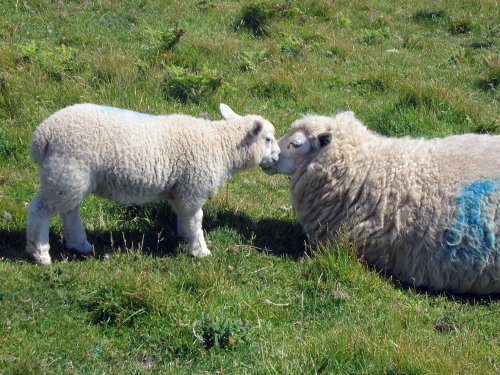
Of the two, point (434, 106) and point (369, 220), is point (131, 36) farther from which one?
point (369, 220)

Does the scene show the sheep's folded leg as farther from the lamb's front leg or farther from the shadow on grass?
the lamb's front leg

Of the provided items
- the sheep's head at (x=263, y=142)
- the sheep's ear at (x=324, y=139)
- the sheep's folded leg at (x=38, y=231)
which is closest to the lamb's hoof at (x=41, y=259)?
the sheep's folded leg at (x=38, y=231)

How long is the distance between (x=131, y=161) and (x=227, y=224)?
1.36m

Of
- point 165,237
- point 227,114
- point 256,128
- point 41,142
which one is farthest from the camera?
point 227,114

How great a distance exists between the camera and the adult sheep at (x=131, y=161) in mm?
5156

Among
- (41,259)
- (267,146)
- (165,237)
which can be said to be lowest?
(165,237)

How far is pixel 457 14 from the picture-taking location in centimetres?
1361

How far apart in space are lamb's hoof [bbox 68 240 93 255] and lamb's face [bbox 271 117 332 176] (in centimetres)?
191

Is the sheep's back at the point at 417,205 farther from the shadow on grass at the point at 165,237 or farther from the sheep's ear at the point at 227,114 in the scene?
the sheep's ear at the point at 227,114

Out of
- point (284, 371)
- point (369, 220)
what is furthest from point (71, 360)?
point (369, 220)

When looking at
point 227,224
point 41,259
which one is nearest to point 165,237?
point 227,224

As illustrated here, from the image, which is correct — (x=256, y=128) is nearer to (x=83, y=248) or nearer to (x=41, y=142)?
(x=83, y=248)

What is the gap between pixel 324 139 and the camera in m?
6.34

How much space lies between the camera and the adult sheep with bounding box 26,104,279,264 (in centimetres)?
516
